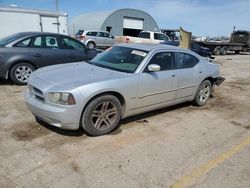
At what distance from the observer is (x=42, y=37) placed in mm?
7910

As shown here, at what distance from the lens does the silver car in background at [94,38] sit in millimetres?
23166

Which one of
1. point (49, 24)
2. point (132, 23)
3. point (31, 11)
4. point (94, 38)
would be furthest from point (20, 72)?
point (132, 23)

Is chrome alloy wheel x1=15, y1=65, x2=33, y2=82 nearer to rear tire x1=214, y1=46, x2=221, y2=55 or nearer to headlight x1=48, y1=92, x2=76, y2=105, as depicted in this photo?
headlight x1=48, y1=92, x2=76, y2=105

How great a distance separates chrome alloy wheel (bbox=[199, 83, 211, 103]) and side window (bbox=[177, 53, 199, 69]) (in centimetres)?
71

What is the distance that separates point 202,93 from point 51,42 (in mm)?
4688

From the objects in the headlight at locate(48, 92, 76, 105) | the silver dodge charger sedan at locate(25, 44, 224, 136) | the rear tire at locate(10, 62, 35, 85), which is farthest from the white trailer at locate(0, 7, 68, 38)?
the headlight at locate(48, 92, 76, 105)

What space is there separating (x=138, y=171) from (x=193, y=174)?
28.3 inches

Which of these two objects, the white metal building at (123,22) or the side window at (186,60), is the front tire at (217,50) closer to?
the white metal building at (123,22)

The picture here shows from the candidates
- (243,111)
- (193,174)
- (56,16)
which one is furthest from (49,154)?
(56,16)

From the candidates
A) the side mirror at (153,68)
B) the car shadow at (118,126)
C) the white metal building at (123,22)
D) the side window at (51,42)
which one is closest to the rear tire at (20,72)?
the side window at (51,42)

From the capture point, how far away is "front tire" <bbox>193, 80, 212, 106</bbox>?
638 centimetres

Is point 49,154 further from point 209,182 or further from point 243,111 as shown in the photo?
point 243,111

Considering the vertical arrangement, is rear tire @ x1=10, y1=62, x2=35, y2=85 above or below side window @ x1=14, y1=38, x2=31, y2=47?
below

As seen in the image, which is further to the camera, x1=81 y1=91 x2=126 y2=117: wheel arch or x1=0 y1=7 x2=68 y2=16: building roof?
x1=0 y1=7 x2=68 y2=16: building roof
